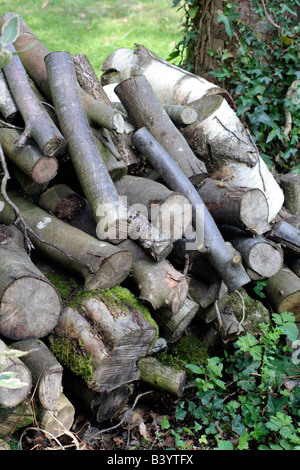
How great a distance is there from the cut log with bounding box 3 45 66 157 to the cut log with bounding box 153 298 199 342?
1193mm

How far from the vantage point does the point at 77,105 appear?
3215 millimetres

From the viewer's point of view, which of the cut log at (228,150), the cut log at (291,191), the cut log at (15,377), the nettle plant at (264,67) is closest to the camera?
the cut log at (15,377)

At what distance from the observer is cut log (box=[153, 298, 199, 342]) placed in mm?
2973

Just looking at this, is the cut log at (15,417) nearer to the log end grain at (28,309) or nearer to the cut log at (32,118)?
the log end grain at (28,309)

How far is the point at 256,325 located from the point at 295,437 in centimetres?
97

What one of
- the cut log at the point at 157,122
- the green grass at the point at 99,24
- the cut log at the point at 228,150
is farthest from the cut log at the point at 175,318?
the green grass at the point at 99,24

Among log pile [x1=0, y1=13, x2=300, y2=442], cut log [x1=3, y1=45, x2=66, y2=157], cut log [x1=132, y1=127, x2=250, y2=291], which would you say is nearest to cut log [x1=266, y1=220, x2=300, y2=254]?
log pile [x1=0, y1=13, x2=300, y2=442]

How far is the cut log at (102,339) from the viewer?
2578mm

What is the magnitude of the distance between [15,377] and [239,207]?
5.98 feet

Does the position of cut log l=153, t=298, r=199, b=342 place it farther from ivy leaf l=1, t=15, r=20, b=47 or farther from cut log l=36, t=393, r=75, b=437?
ivy leaf l=1, t=15, r=20, b=47

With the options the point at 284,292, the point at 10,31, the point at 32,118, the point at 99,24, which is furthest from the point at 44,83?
the point at 99,24

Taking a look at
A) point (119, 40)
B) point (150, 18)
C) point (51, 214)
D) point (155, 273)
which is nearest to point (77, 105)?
point (51, 214)

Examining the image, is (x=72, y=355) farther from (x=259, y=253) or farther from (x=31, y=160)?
(x=259, y=253)

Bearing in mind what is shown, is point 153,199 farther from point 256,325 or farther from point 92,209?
point 256,325
